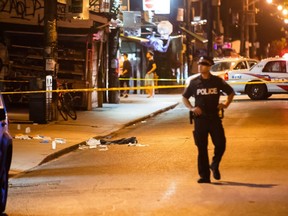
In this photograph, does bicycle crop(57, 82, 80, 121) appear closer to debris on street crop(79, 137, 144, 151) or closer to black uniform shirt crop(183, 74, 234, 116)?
debris on street crop(79, 137, 144, 151)

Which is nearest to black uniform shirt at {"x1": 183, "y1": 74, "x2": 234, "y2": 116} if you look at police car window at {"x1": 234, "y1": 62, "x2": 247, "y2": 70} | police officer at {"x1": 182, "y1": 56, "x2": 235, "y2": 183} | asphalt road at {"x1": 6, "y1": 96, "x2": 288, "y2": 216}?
police officer at {"x1": 182, "y1": 56, "x2": 235, "y2": 183}

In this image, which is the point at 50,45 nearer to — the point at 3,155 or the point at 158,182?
the point at 158,182

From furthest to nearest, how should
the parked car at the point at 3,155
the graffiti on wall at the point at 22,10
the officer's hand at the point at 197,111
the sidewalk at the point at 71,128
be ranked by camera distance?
the graffiti on wall at the point at 22,10 → the sidewalk at the point at 71,128 → the officer's hand at the point at 197,111 → the parked car at the point at 3,155

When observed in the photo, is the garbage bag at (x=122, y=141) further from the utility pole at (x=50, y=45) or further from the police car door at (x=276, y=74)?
the police car door at (x=276, y=74)

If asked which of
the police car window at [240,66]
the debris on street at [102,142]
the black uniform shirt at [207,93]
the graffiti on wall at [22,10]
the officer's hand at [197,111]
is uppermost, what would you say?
the graffiti on wall at [22,10]

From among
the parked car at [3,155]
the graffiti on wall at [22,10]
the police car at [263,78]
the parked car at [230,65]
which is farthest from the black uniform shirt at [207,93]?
the parked car at [230,65]

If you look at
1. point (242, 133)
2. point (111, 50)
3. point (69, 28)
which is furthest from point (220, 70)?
point (242, 133)

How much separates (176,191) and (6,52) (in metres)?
14.7

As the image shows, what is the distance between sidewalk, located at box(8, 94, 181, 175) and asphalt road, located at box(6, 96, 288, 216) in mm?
400

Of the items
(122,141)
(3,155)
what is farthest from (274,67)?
(3,155)

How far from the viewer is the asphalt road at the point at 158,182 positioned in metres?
7.99

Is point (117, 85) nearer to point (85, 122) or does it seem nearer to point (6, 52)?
point (6, 52)

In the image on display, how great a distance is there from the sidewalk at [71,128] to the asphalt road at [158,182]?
40cm

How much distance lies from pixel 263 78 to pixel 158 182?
18.1m
